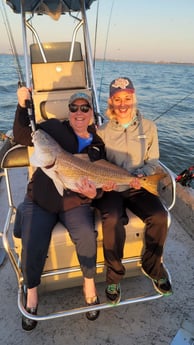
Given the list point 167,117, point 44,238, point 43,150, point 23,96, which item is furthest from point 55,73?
point 167,117

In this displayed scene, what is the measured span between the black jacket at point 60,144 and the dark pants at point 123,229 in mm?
203

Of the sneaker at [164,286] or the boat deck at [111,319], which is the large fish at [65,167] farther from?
the boat deck at [111,319]

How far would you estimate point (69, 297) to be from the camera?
9.53 ft

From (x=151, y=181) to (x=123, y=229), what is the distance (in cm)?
48

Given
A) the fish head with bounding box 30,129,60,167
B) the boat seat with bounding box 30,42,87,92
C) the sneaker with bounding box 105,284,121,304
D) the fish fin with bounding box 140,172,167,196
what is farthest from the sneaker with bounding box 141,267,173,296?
the boat seat with bounding box 30,42,87,92

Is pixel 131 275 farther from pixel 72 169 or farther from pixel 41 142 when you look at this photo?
pixel 41 142

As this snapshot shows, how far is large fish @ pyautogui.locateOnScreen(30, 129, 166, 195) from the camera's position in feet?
8.29

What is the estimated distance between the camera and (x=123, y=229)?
250 centimetres

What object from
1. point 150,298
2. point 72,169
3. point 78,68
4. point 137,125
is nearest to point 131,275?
point 150,298

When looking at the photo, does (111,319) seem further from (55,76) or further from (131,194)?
(55,76)

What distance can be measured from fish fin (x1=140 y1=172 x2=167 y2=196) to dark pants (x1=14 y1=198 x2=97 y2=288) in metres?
0.55

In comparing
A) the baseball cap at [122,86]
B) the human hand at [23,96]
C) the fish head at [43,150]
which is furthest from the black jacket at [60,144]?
the baseball cap at [122,86]

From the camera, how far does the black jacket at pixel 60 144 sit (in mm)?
2576

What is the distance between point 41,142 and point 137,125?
3.24ft
